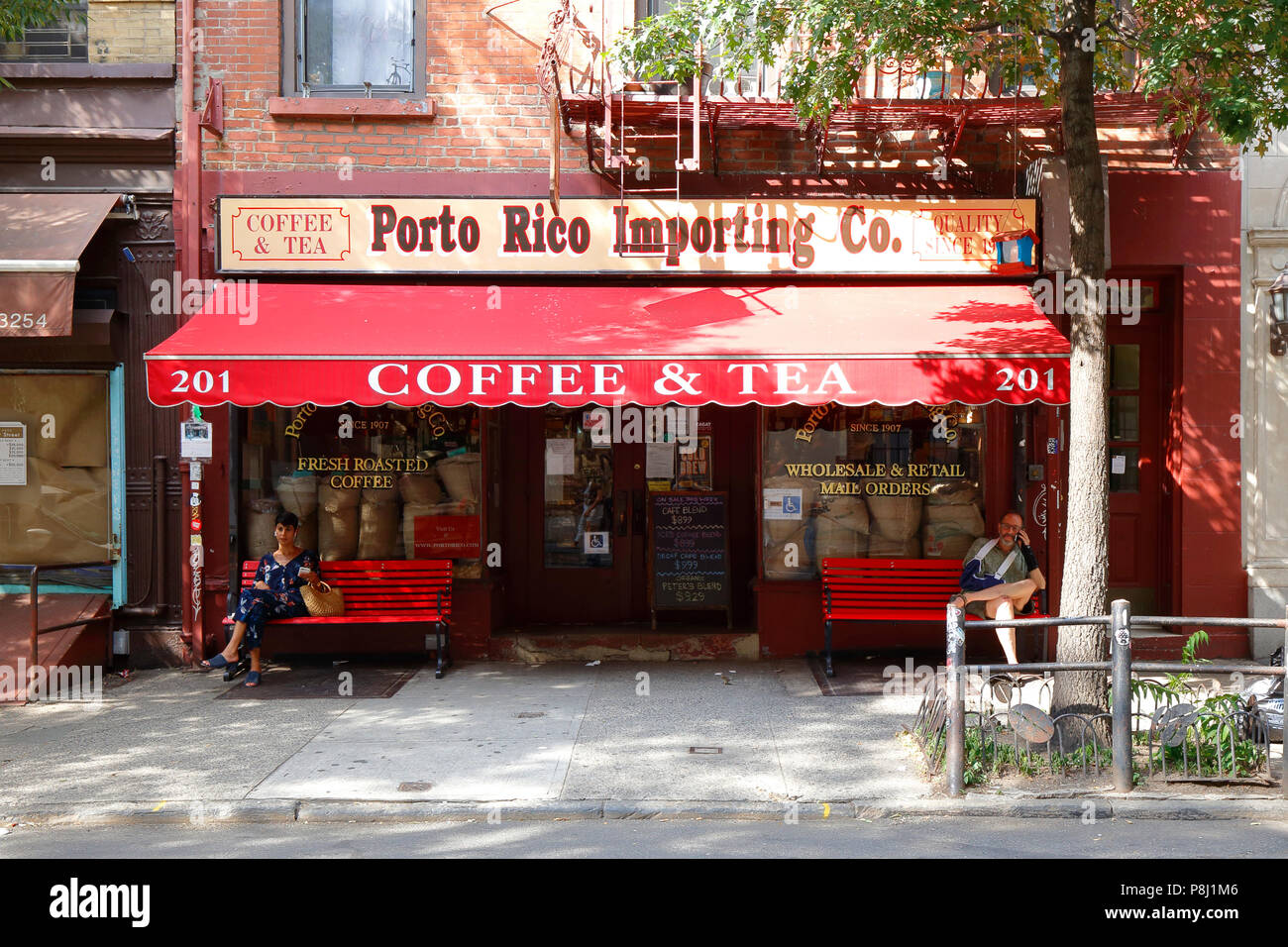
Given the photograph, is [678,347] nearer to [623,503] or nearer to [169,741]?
[623,503]

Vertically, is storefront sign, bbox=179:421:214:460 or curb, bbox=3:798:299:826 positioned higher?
storefront sign, bbox=179:421:214:460

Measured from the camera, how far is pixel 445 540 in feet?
33.3

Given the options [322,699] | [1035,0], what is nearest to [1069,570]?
[1035,0]

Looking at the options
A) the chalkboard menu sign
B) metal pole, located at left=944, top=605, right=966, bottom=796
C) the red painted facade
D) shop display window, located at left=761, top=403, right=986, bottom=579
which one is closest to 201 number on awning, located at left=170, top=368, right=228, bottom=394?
the red painted facade

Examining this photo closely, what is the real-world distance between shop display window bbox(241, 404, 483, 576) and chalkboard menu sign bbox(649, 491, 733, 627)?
1.73m

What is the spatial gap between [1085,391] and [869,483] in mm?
3301

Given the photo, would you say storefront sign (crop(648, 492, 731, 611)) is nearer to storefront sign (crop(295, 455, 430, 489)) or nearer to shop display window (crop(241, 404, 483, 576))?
shop display window (crop(241, 404, 483, 576))

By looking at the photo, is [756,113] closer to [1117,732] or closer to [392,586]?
[392,586]

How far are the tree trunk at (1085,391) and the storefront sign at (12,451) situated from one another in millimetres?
8888

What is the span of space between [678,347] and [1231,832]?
472 cm

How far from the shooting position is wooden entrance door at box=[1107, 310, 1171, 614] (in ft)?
33.4

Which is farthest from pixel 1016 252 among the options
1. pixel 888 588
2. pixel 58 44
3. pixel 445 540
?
pixel 58 44

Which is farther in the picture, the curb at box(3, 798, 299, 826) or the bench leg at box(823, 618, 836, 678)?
the bench leg at box(823, 618, 836, 678)

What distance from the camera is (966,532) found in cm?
1001
